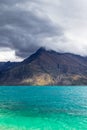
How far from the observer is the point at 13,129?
1917 inches

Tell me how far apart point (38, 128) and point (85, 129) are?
32.4 ft

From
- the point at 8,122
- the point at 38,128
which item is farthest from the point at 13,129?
the point at 8,122

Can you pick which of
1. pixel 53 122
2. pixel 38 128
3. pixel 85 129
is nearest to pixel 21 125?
pixel 38 128

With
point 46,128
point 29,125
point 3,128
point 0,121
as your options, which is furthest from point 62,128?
point 0,121

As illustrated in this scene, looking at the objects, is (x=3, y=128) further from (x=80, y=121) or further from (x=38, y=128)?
(x=80, y=121)

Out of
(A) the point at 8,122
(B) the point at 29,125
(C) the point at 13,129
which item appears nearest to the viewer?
(C) the point at 13,129

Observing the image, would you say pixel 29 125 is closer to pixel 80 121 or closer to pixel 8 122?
pixel 8 122

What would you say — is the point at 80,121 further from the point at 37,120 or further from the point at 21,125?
the point at 21,125

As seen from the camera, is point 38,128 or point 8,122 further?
point 8,122

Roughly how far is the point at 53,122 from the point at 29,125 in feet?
24.5

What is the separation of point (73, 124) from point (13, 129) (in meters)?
15.5

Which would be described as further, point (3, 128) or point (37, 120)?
point (37, 120)

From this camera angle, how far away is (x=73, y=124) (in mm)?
56719

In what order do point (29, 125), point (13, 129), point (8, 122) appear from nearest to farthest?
point (13, 129) → point (29, 125) → point (8, 122)
